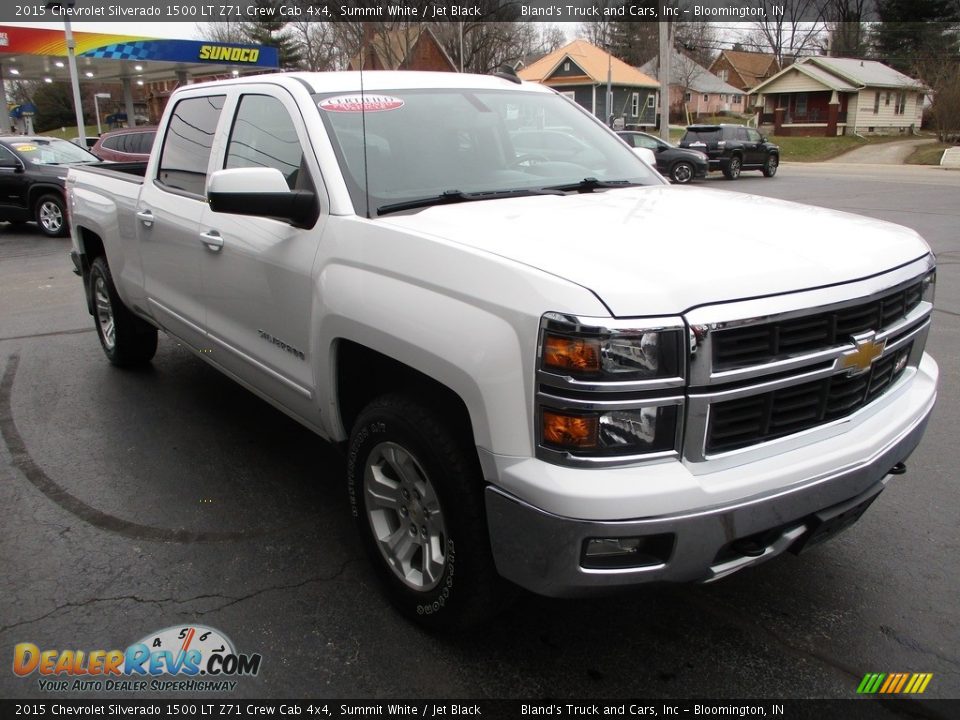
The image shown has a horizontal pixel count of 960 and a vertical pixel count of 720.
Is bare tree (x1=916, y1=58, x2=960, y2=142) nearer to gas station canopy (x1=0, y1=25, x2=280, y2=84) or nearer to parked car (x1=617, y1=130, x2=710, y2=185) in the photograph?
parked car (x1=617, y1=130, x2=710, y2=185)

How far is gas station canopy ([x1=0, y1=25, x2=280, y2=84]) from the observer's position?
28.7m

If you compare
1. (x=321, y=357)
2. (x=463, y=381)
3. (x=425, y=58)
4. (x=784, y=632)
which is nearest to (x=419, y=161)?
(x=321, y=357)

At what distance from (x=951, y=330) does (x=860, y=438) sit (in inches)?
202

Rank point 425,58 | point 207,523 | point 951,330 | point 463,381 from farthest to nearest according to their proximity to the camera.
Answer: point 425,58
point 951,330
point 207,523
point 463,381

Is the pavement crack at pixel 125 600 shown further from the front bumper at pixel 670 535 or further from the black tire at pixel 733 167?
the black tire at pixel 733 167

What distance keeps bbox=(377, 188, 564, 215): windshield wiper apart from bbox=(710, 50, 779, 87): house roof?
95370mm

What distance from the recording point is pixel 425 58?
3822 cm

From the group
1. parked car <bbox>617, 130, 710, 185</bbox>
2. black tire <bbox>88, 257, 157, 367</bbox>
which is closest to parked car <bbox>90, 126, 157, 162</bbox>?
black tire <bbox>88, 257, 157, 367</bbox>

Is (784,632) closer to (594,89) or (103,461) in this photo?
(103,461)

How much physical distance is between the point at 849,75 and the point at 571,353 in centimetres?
5913

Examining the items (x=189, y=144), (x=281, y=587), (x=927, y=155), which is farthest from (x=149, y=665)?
(x=927, y=155)

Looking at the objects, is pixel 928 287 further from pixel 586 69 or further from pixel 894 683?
pixel 586 69

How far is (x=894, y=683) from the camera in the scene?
258 centimetres

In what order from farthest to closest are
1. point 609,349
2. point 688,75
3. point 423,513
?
point 688,75, point 423,513, point 609,349
